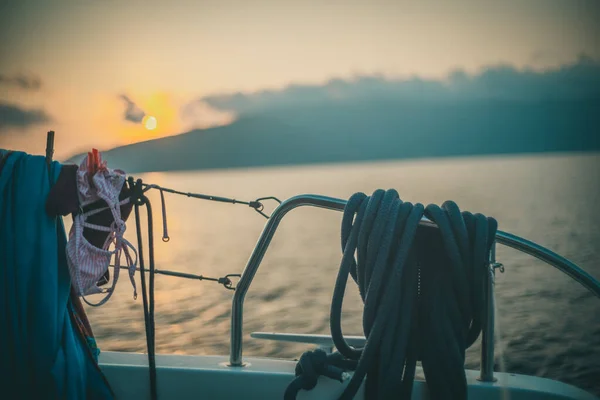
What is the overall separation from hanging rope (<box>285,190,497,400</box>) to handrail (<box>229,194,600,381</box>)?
87 millimetres

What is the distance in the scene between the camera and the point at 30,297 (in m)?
1.96

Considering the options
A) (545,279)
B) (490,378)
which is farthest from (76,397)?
(545,279)

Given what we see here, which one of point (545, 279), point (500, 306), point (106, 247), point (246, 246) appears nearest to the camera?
point (106, 247)

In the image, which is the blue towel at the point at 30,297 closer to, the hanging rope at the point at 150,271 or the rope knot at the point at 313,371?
the hanging rope at the point at 150,271

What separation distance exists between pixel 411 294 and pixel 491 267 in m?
0.28

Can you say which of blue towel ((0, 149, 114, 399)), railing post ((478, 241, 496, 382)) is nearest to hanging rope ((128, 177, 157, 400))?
blue towel ((0, 149, 114, 399))

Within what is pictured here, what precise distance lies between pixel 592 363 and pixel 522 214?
10516 mm

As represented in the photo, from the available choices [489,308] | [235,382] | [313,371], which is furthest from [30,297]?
[489,308]

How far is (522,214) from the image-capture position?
53.0ft

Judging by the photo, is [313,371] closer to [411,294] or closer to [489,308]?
[411,294]

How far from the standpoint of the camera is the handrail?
1822 mm

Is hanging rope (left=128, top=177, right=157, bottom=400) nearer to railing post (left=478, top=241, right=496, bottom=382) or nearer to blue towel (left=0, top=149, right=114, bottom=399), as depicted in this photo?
blue towel (left=0, top=149, right=114, bottom=399)

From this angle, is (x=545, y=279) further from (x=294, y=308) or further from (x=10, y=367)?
(x=10, y=367)

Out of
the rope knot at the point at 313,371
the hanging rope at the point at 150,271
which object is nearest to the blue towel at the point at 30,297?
the hanging rope at the point at 150,271
